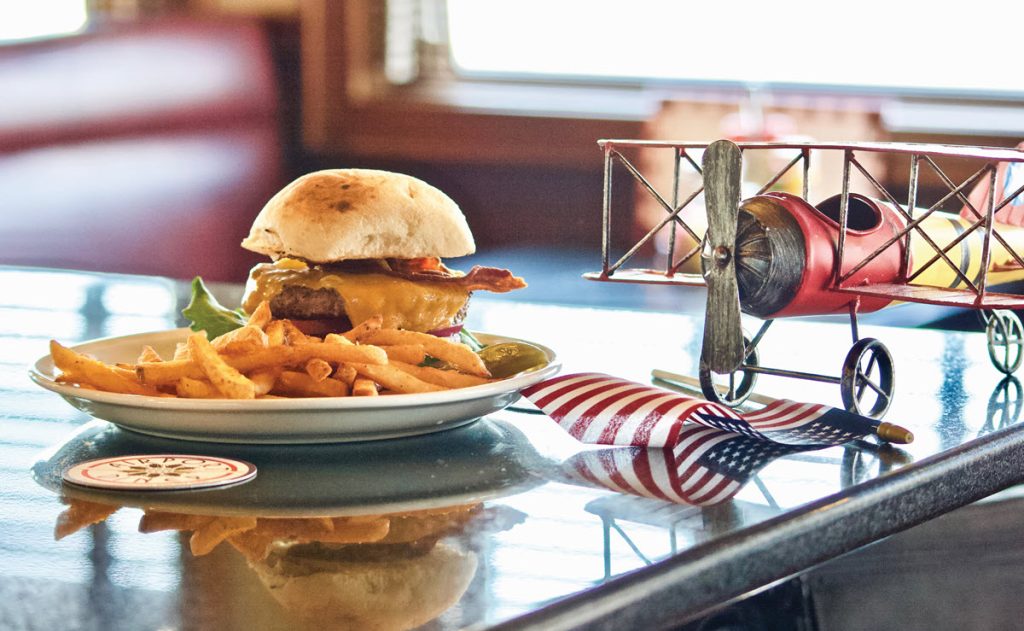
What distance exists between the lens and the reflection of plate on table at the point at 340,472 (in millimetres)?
1025

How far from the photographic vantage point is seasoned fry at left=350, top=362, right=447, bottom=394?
1198mm

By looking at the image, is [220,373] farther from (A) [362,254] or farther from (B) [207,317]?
(B) [207,317]

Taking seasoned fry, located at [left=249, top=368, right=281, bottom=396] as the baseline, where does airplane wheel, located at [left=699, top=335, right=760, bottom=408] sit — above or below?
below

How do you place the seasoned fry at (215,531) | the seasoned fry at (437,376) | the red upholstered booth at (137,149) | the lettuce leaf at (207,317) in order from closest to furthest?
the seasoned fry at (215,531) < the seasoned fry at (437,376) < the lettuce leaf at (207,317) < the red upholstered booth at (137,149)

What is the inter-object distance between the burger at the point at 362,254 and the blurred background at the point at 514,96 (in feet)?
9.11

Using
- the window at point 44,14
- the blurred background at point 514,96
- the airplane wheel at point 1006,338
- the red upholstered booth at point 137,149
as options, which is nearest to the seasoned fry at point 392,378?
the airplane wheel at point 1006,338

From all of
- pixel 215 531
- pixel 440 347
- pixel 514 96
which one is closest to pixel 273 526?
pixel 215 531

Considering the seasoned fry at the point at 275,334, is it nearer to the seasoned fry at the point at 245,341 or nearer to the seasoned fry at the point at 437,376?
the seasoned fry at the point at 245,341

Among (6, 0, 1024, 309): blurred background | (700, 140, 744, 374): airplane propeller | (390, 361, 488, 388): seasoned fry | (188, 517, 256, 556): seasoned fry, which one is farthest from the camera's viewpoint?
(6, 0, 1024, 309): blurred background

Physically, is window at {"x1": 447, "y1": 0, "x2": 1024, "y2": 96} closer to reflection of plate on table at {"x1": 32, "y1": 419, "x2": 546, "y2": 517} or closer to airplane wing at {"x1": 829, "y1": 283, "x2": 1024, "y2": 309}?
airplane wing at {"x1": 829, "y1": 283, "x2": 1024, "y2": 309}

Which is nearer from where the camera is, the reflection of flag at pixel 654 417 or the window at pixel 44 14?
the reflection of flag at pixel 654 417

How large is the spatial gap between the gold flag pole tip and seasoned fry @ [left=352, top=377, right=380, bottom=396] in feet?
1.73

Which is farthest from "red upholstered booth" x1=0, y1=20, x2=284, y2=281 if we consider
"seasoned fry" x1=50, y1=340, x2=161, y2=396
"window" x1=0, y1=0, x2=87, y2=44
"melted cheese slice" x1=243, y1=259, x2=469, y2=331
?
"seasoned fry" x1=50, y1=340, x2=161, y2=396

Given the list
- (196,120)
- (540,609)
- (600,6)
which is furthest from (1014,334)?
(600,6)
